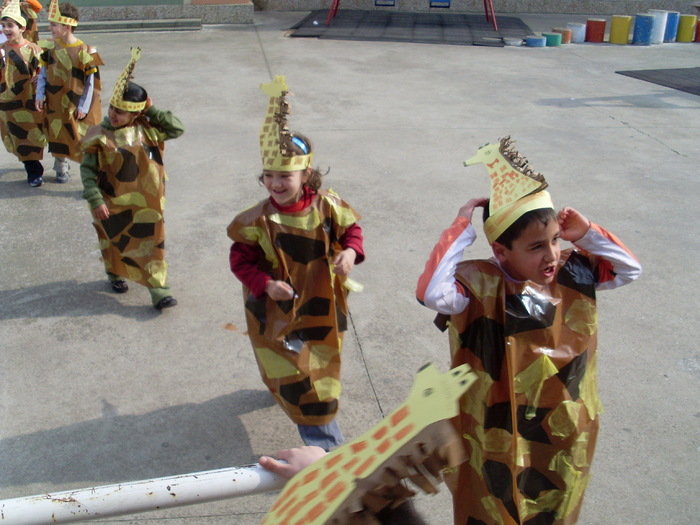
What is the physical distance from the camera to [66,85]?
6.67 meters

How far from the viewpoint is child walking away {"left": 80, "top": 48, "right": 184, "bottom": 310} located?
465 centimetres

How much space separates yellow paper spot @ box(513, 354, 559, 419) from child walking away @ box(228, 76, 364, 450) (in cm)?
95

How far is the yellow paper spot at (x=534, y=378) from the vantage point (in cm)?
250

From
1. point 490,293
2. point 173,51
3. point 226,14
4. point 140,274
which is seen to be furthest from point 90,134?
point 226,14

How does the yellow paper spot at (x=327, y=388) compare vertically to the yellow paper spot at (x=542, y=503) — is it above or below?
below

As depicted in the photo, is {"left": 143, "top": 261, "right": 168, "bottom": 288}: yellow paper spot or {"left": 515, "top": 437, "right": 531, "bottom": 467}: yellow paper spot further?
{"left": 143, "top": 261, "right": 168, "bottom": 288}: yellow paper spot

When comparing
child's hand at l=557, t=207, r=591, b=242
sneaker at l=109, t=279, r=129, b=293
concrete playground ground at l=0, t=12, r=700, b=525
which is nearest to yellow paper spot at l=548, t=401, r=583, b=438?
child's hand at l=557, t=207, r=591, b=242

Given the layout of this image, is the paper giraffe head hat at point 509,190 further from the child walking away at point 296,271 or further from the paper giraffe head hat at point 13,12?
the paper giraffe head hat at point 13,12

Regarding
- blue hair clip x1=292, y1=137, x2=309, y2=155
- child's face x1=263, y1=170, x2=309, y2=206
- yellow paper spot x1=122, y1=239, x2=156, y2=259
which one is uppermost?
blue hair clip x1=292, y1=137, x2=309, y2=155

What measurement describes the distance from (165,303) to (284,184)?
2.14 m

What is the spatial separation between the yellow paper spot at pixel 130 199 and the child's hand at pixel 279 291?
2.06 meters

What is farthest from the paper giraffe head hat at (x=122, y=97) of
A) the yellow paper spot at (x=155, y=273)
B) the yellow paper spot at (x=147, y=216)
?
the yellow paper spot at (x=155, y=273)

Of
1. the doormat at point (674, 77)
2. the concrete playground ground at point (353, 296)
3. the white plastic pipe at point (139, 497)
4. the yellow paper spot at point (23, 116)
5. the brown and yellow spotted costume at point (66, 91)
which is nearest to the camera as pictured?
the white plastic pipe at point (139, 497)

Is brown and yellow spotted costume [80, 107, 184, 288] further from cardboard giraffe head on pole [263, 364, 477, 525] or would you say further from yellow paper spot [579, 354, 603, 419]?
cardboard giraffe head on pole [263, 364, 477, 525]
